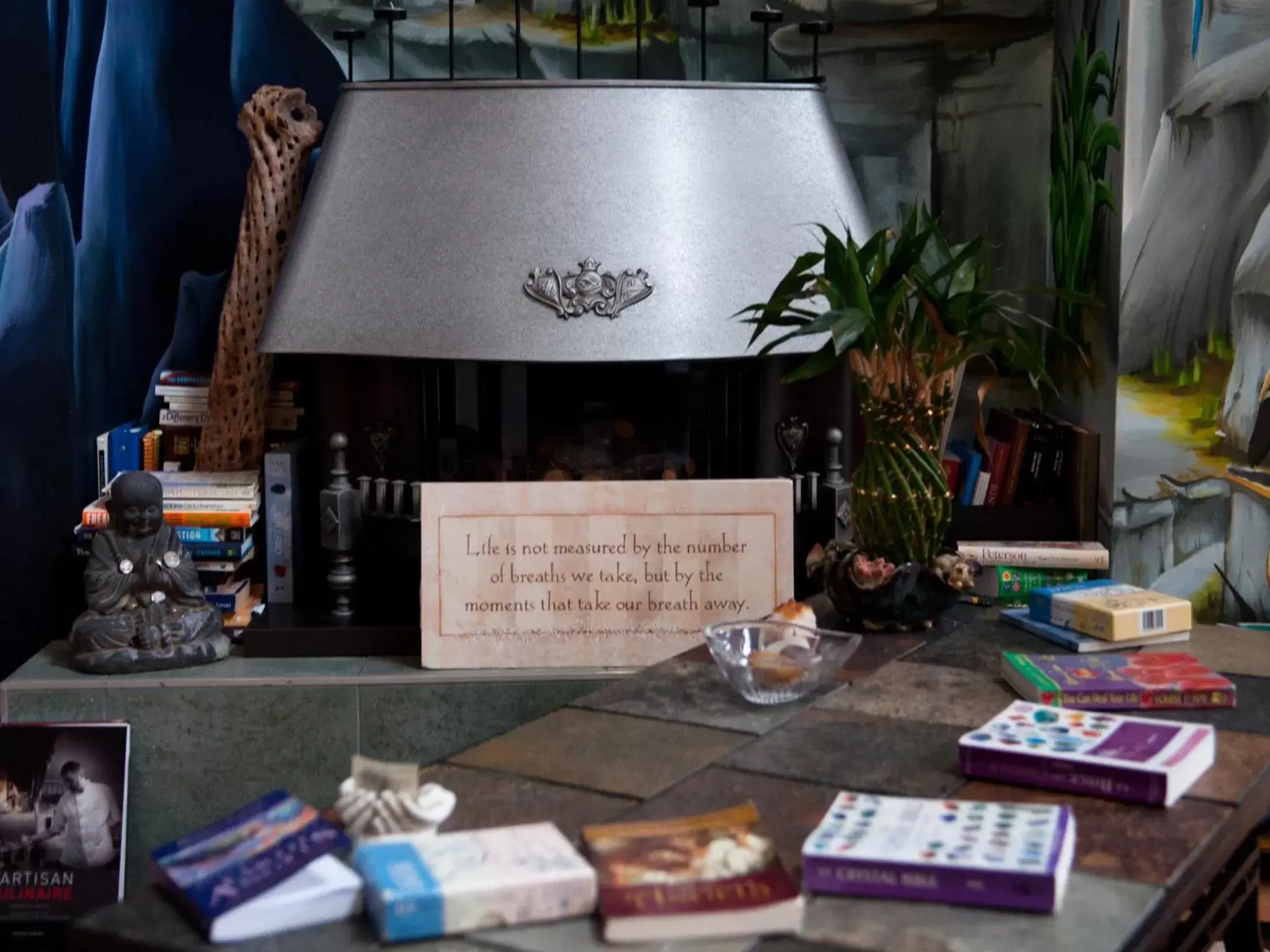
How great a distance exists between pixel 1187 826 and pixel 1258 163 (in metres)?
2.01

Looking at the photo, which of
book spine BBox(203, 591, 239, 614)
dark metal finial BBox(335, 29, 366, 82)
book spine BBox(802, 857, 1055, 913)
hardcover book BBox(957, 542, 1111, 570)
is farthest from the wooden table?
dark metal finial BBox(335, 29, 366, 82)

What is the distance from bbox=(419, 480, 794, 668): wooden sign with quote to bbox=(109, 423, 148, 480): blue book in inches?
32.3

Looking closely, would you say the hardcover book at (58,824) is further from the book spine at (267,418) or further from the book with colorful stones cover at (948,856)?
the book with colorful stones cover at (948,856)

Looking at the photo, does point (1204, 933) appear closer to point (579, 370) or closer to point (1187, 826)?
point (1187, 826)

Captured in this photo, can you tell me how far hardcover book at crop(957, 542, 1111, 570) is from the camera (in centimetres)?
248

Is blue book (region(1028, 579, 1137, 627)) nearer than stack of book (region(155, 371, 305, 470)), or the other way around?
blue book (region(1028, 579, 1137, 627))

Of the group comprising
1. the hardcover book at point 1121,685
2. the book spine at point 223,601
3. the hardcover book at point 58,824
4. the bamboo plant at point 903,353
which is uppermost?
the bamboo plant at point 903,353

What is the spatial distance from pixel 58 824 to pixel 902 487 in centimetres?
167

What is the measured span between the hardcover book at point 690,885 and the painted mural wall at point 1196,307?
7.05 feet

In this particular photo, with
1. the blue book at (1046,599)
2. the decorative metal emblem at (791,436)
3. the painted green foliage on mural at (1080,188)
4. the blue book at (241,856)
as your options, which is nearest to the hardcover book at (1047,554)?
the blue book at (1046,599)

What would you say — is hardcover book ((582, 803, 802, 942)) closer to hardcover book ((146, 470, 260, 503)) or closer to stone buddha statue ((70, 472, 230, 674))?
stone buddha statue ((70, 472, 230, 674))

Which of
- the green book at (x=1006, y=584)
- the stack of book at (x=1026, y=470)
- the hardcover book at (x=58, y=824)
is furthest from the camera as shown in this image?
the stack of book at (x=1026, y=470)

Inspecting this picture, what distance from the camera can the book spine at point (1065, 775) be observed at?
1429 millimetres

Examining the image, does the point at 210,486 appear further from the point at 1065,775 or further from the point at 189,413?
the point at 1065,775
